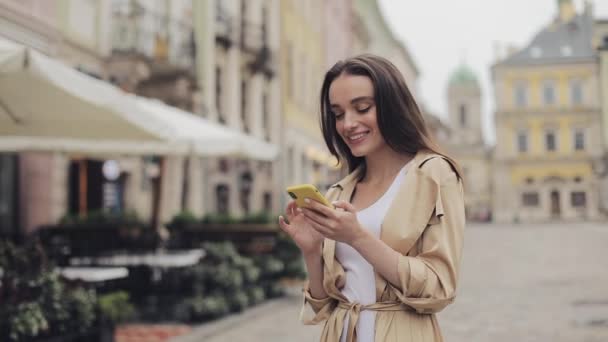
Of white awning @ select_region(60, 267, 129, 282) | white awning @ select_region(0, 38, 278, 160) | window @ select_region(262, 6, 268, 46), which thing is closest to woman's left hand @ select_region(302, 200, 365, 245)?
white awning @ select_region(0, 38, 278, 160)

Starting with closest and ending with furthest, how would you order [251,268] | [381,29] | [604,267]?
1. [251,268]
2. [604,267]
3. [381,29]

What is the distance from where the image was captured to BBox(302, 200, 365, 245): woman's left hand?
185 cm

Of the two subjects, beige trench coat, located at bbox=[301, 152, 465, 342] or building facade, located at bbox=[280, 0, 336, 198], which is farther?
building facade, located at bbox=[280, 0, 336, 198]

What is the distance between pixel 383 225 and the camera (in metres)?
1.98

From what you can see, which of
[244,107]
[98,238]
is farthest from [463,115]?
[98,238]

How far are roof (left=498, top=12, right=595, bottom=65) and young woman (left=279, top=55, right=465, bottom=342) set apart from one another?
6521 cm

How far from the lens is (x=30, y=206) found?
1232cm

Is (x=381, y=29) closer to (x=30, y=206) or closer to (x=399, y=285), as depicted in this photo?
(x=30, y=206)

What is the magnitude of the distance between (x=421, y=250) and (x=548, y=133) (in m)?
65.8

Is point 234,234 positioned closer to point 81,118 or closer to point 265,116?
point 81,118

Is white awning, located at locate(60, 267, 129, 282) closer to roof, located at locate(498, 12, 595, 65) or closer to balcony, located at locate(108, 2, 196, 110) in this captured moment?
balcony, located at locate(108, 2, 196, 110)

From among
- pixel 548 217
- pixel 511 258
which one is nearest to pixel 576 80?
pixel 548 217

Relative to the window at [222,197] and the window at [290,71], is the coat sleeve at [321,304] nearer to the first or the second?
the window at [222,197]

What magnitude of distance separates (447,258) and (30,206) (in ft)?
37.7
